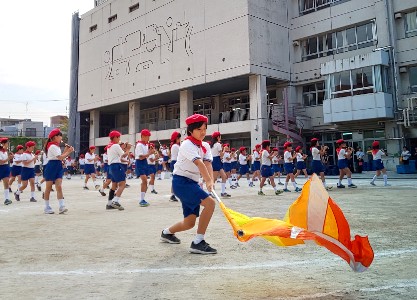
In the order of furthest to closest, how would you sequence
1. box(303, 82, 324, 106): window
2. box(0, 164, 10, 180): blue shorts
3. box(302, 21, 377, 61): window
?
box(303, 82, 324, 106): window < box(302, 21, 377, 61): window < box(0, 164, 10, 180): blue shorts

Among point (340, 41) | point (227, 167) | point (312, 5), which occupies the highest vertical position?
point (312, 5)

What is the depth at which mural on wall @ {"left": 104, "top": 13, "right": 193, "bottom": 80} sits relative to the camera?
33.5 meters

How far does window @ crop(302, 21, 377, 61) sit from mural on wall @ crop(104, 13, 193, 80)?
10756 millimetres

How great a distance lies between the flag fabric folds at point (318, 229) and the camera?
308 cm

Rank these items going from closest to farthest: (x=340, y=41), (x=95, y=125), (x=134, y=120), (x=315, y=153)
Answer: (x=315, y=153) < (x=340, y=41) < (x=134, y=120) < (x=95, y=125)

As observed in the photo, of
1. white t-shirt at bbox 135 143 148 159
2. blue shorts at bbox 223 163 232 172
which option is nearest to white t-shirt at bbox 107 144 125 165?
white t-shirt at bbox 135 143 148 159

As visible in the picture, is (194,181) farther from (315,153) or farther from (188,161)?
(315,153)

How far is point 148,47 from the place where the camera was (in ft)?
121

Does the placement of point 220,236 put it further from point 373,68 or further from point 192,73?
point 192,73

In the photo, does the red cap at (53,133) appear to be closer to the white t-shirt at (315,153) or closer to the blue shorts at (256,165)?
the white t-shirt at (315,153)

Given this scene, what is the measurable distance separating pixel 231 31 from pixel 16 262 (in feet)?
91.1

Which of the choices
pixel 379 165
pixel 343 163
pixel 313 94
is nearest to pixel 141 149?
pixel 343 163

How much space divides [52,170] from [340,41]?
87.6ft

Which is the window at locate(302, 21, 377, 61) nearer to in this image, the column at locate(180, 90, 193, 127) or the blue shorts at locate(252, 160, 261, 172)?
the column at locate(180, 90, 193, 127)
